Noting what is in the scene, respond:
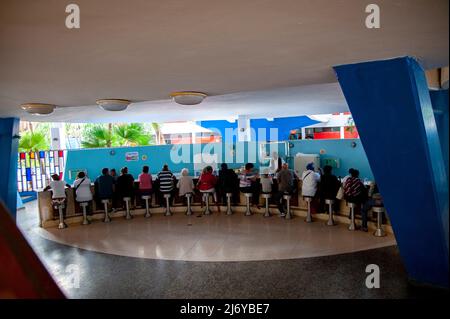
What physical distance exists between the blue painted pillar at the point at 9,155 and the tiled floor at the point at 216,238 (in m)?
1.38

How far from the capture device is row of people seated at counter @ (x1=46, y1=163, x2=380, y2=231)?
26.9 feet

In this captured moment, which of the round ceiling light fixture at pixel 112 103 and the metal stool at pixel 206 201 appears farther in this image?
the metal stool at pixel 206 201

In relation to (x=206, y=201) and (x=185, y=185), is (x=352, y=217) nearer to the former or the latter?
(x=206, y=201)

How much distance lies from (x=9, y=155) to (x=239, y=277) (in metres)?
7.20

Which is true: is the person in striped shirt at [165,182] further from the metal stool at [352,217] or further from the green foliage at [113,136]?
the green foliage at [113,136]

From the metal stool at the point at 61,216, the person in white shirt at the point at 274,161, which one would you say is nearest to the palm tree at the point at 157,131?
the person in white shirt at the point at 274,161

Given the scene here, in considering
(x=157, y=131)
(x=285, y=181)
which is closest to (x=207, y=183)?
(x=285, y=181)

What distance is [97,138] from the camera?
51.8 feet

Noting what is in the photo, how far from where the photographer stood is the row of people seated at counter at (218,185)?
8188mm

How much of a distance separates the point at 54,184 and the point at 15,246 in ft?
28.0

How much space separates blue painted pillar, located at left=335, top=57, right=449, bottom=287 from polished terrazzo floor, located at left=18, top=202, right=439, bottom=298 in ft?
2.50

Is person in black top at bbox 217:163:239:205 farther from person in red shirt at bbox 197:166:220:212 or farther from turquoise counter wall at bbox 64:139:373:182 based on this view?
turquoise counter wall at bbox 64:139:373:182
